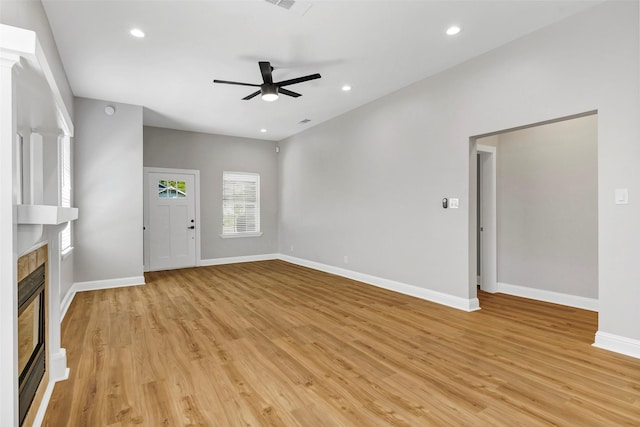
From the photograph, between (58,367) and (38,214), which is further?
(58,367)

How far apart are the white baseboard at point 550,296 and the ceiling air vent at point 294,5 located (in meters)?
4.52

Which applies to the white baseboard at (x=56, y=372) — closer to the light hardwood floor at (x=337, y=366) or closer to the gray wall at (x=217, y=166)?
the light hardwood floor at (x=337, y=366)

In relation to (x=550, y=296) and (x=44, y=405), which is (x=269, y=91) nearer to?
A: (x=44, y=405)

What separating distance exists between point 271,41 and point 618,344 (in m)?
4.28

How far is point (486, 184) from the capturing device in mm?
4941

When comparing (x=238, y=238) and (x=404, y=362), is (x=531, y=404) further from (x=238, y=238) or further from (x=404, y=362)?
(x=238, y=238)

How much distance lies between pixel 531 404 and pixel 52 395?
3.09 metres

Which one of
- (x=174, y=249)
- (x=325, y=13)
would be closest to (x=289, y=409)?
(x=325, y=13)

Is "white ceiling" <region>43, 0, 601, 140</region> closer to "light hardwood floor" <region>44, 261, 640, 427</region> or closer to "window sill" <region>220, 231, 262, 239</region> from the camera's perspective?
"light hardwood floor" <region>44, 261, 640, 427</region>

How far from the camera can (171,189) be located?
707 cm

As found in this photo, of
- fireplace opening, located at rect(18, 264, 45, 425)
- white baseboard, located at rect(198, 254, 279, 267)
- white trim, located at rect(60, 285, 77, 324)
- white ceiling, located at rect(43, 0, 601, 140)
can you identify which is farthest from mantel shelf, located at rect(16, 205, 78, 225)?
white baseboard, located at rect(198, 254, 279, 267)

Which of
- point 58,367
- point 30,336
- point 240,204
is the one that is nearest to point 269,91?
point 30,336

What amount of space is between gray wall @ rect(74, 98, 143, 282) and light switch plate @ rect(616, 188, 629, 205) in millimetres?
6205

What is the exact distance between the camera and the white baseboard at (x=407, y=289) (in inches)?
157
